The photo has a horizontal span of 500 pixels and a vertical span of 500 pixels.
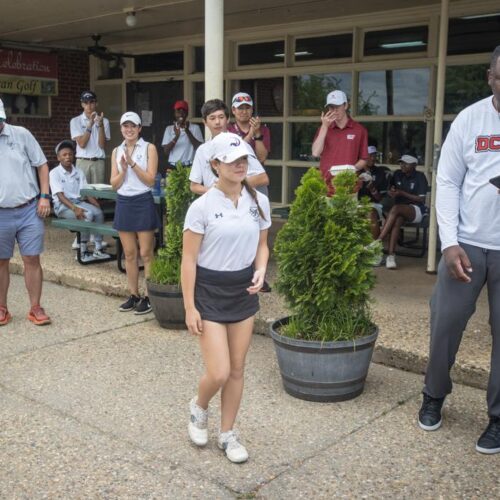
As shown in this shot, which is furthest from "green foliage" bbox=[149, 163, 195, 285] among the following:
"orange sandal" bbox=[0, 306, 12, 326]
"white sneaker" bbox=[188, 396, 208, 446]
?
"white sneaker" bbox=[188, 396, 208, 446]

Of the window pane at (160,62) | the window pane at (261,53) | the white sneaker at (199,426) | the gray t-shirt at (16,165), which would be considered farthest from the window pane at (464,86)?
the white sneaker at (199,426)

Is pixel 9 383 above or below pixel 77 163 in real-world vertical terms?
below

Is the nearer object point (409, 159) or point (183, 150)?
point (409, 159)

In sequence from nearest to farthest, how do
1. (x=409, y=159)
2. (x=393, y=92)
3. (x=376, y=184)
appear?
(x=409, y=159)
(x=376, y=184)
(x=393, y=92)

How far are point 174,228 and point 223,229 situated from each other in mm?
2365

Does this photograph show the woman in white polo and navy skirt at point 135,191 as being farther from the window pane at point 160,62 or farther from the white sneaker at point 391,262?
the window pane at point 160,62

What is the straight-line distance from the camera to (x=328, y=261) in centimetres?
413

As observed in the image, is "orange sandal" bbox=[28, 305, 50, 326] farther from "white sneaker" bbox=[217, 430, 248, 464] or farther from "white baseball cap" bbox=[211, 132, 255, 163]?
"white baseball cap" bbox=[211, 132, 255, 163]

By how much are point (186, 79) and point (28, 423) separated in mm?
8518

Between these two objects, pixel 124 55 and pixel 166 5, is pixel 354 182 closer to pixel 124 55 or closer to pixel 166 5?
pixel 166 5

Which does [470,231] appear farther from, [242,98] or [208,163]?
[242,98]

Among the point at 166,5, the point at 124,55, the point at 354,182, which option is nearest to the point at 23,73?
the point at 124,55

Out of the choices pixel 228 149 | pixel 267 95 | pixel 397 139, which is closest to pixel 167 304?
pixel 228 149

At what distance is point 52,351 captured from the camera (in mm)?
5234
